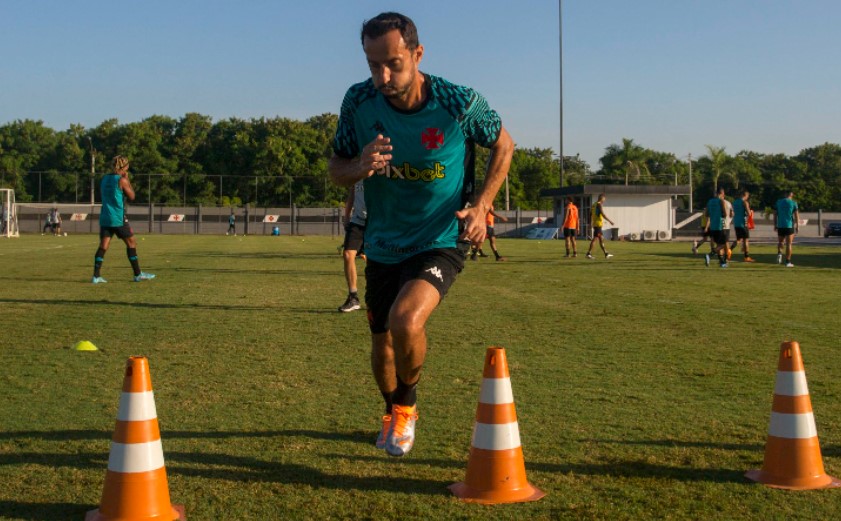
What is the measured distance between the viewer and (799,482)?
3.84 metres

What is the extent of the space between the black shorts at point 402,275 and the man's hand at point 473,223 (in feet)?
0.69

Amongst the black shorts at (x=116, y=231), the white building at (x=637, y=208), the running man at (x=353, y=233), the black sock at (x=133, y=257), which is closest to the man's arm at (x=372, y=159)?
the running man at (x=353, y=233)

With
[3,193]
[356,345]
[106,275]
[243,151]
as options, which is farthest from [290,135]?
[356,345]

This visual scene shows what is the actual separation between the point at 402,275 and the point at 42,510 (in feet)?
6.22

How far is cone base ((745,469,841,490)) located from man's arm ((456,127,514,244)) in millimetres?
1590

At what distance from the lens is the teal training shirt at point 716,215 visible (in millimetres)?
22094

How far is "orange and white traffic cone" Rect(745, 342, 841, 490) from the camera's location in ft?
12.7

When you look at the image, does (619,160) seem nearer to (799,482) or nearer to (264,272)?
(264,272)

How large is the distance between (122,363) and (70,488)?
3301 mm

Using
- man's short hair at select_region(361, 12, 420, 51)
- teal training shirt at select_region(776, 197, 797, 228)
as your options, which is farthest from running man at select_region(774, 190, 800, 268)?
man's short hair at select_region(361, 12, 420, 51)

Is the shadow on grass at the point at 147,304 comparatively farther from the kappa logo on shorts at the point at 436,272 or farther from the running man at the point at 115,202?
the kappa logo on shorts at the point at 436,272

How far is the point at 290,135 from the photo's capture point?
304ft

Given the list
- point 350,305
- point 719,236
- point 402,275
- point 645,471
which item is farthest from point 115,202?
point 719,236

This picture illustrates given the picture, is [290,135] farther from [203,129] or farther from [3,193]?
[3,193]
